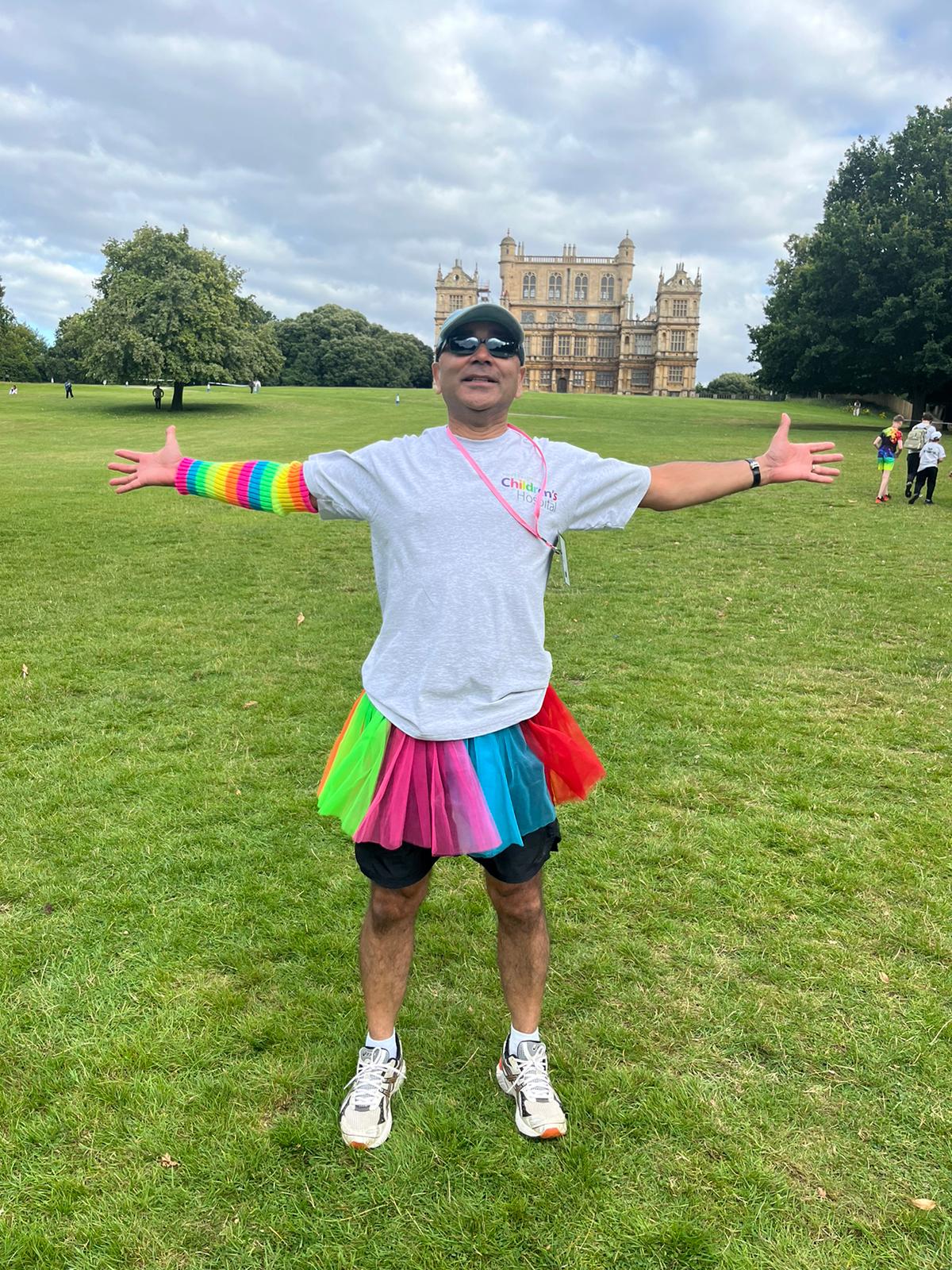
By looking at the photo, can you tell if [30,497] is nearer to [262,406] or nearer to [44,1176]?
[44,1176]

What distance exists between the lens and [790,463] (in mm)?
3096

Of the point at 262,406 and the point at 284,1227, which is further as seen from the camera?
the point at 262,406

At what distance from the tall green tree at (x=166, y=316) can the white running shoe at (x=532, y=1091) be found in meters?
45.5

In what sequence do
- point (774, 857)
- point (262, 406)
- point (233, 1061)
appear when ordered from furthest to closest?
1. point (262, 406)
2. point (774, 857)
3. point (233, 1061)

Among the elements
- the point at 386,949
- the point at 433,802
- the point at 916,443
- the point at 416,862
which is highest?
the point at 916,443

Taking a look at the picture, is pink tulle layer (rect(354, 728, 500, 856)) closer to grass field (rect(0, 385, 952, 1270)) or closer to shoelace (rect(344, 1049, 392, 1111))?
shoelace (rect(344, 1049, 392, 1111))

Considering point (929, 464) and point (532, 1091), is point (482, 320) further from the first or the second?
point (929, 464)

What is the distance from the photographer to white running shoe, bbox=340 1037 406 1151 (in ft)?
9.14

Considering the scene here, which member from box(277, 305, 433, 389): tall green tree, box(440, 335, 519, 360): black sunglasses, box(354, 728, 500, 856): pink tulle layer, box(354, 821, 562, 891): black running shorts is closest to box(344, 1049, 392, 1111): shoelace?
box(354, 821, 562, 891): black running shorts

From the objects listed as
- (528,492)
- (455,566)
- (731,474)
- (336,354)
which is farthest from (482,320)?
(336,354)

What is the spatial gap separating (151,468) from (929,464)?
62.1ft

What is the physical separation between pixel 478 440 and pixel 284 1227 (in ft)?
8.40

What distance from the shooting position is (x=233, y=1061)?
3.12 metres

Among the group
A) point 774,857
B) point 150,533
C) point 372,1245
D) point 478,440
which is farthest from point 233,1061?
point 150,533
